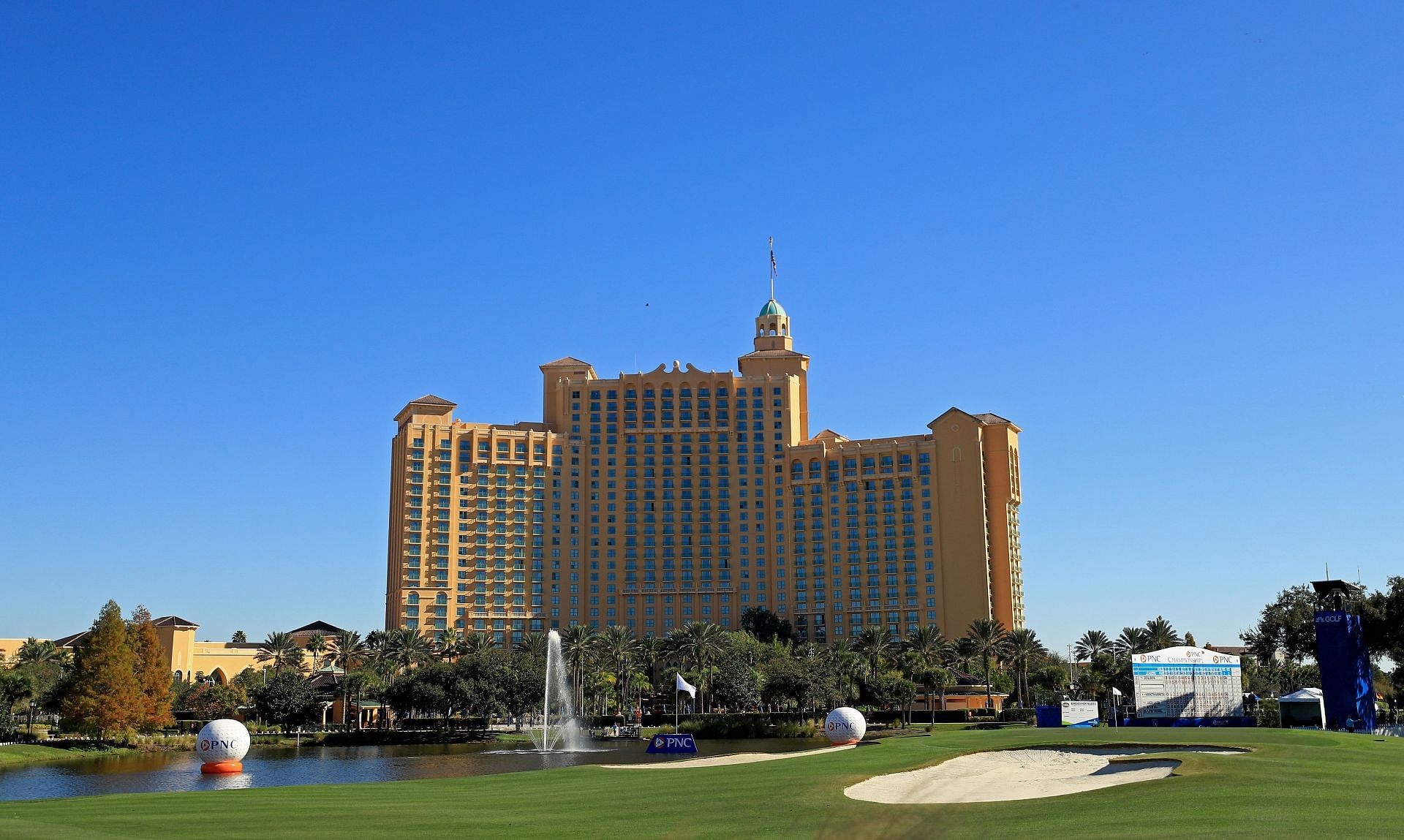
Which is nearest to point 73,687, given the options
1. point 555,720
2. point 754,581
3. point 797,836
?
point 555,720

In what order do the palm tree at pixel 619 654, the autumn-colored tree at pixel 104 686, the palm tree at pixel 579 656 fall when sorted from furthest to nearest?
the palm tree at pixel 619 654, the palm tree at pixel 579 656, the autumn-colored tree at pixel 104 686

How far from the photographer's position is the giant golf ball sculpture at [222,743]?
6569 cm

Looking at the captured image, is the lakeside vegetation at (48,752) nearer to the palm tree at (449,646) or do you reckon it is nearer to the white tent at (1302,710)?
the palm tree at (449,646)

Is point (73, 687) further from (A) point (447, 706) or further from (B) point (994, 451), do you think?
(B) point (994, 451)

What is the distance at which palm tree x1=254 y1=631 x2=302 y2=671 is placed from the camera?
504 feet

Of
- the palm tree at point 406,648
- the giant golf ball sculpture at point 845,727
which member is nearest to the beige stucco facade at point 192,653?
the palm tree at point 406,648

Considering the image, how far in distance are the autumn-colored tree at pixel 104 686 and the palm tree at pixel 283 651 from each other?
48146mm

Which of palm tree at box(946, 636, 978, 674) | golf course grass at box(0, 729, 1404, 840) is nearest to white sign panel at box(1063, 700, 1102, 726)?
golf course grass at box(0, 729, 1404, 840)

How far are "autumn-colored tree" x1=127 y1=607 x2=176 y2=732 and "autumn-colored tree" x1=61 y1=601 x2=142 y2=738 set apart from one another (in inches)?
56.6

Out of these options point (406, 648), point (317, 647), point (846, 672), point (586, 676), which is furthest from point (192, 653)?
point (846, 672)

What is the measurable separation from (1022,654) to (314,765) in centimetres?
9278

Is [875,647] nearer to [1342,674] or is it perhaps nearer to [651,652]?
[651,652]

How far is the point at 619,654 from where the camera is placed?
14300cm

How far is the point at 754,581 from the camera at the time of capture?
655 feet
